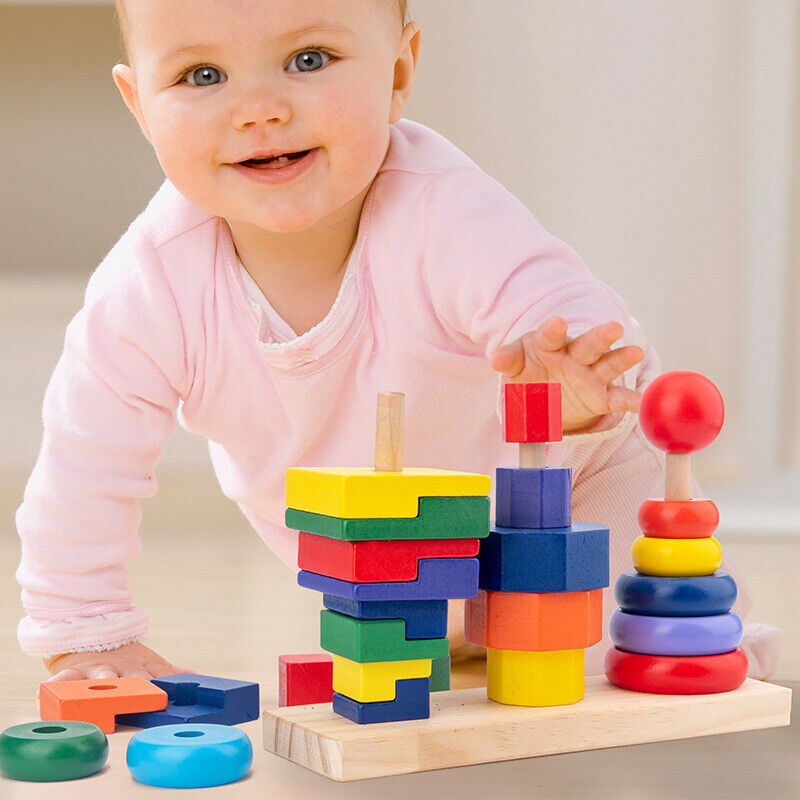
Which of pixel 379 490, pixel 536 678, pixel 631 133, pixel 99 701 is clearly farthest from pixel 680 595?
pixel 631 133

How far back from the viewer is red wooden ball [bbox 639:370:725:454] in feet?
2.44

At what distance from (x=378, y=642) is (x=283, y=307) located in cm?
42

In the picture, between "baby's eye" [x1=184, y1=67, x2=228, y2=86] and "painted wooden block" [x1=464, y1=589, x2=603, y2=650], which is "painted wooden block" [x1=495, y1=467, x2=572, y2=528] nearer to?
"painted wooden block" [x1=464, y1=589, x2=603, y2=650]

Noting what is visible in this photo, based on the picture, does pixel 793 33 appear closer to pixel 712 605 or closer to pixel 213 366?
pixel 213 366

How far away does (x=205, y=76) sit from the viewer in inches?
34.6

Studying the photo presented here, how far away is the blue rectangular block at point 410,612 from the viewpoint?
2.12 ft

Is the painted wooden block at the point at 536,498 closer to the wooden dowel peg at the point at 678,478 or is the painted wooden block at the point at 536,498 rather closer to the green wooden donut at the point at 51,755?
the wooden dowel peg at the point at 678,478

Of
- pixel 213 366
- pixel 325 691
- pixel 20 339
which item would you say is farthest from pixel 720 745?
pixel 20 339

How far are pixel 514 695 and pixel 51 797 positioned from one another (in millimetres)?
239

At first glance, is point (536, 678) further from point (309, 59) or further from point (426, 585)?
point (309, 59)

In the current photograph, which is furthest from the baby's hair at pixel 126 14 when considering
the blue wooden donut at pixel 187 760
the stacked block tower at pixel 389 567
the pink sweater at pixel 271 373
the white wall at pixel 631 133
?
the white wall at pixel 631 133

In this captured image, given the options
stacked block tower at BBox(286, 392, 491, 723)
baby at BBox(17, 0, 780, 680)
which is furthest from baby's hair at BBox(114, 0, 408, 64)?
stacked block tower at BBox(286, 392, 491, 723)

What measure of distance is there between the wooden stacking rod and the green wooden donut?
0.65 ft

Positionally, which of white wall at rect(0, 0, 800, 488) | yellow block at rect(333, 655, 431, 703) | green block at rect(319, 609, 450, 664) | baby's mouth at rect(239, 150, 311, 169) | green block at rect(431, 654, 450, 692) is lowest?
green block at rect(431, 654, 450, 692)
